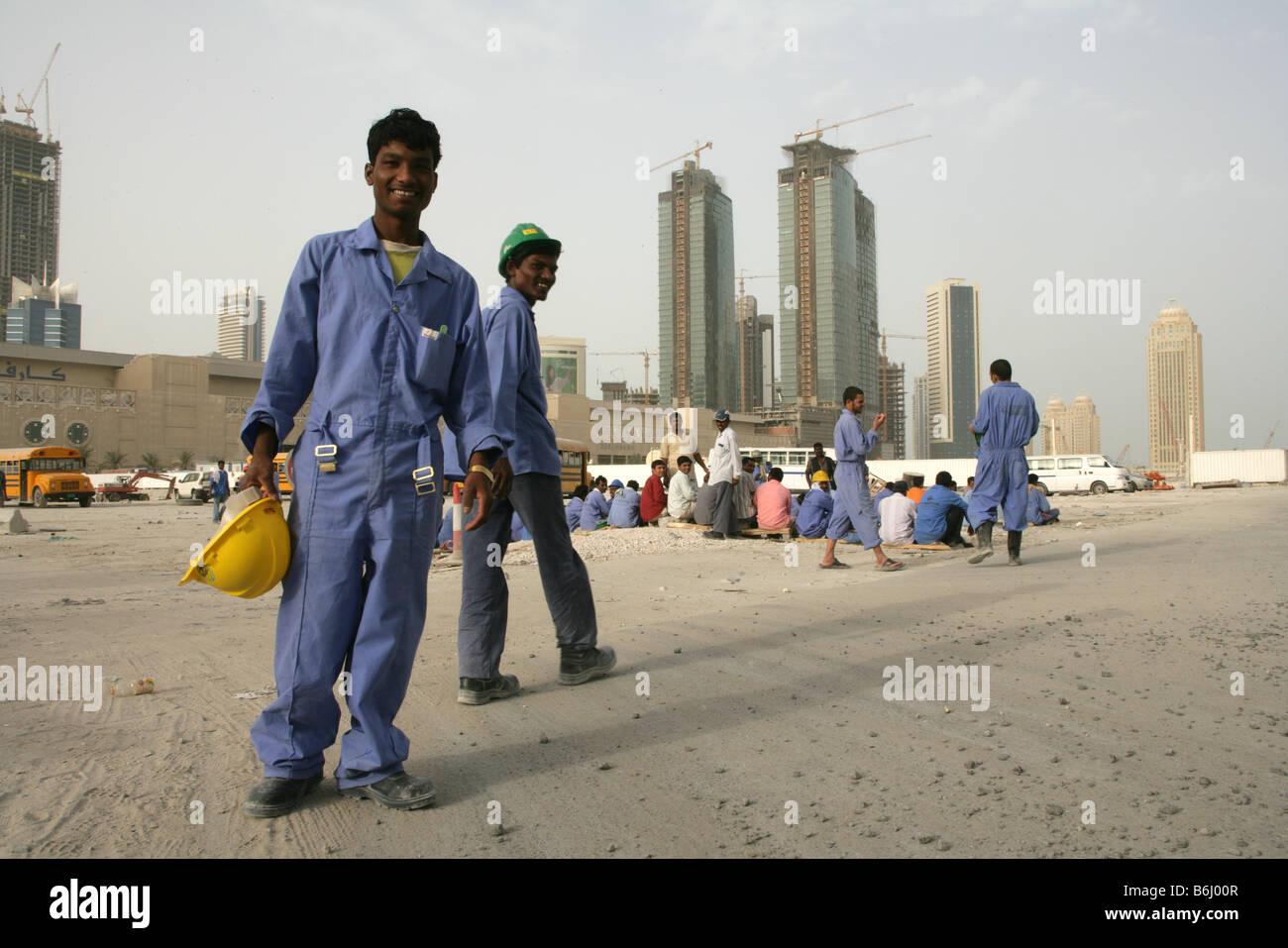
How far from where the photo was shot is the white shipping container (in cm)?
4869

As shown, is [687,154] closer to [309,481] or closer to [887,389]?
[887,389]

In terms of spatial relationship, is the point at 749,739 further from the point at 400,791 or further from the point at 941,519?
the point at 941,519

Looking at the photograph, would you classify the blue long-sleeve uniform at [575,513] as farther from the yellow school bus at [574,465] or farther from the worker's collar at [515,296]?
the yellow school bus at [574,465]

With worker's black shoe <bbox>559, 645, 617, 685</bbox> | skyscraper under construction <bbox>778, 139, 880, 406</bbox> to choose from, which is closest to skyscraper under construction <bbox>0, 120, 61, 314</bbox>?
skyscraper under construction <bbox>778, 139, 880, 406</bbox>

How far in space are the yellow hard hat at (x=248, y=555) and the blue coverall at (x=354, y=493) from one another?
2.5 inches

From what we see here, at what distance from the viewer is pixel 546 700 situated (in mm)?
3564

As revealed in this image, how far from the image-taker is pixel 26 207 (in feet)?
589

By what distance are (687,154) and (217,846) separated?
14467 centimetres

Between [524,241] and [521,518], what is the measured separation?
4.23 feet

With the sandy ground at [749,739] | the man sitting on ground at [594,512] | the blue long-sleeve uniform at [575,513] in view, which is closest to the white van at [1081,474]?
the man sitting on ground at [594,512]

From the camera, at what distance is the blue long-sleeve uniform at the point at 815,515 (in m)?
11.5

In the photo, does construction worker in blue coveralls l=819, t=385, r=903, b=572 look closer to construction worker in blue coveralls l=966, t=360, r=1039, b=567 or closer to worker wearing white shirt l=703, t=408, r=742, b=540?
construction worker in blue coveralls l=966, t=360, r=1039, b=567

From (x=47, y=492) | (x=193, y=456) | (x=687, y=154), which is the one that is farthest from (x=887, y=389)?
(x=47, y=492)
